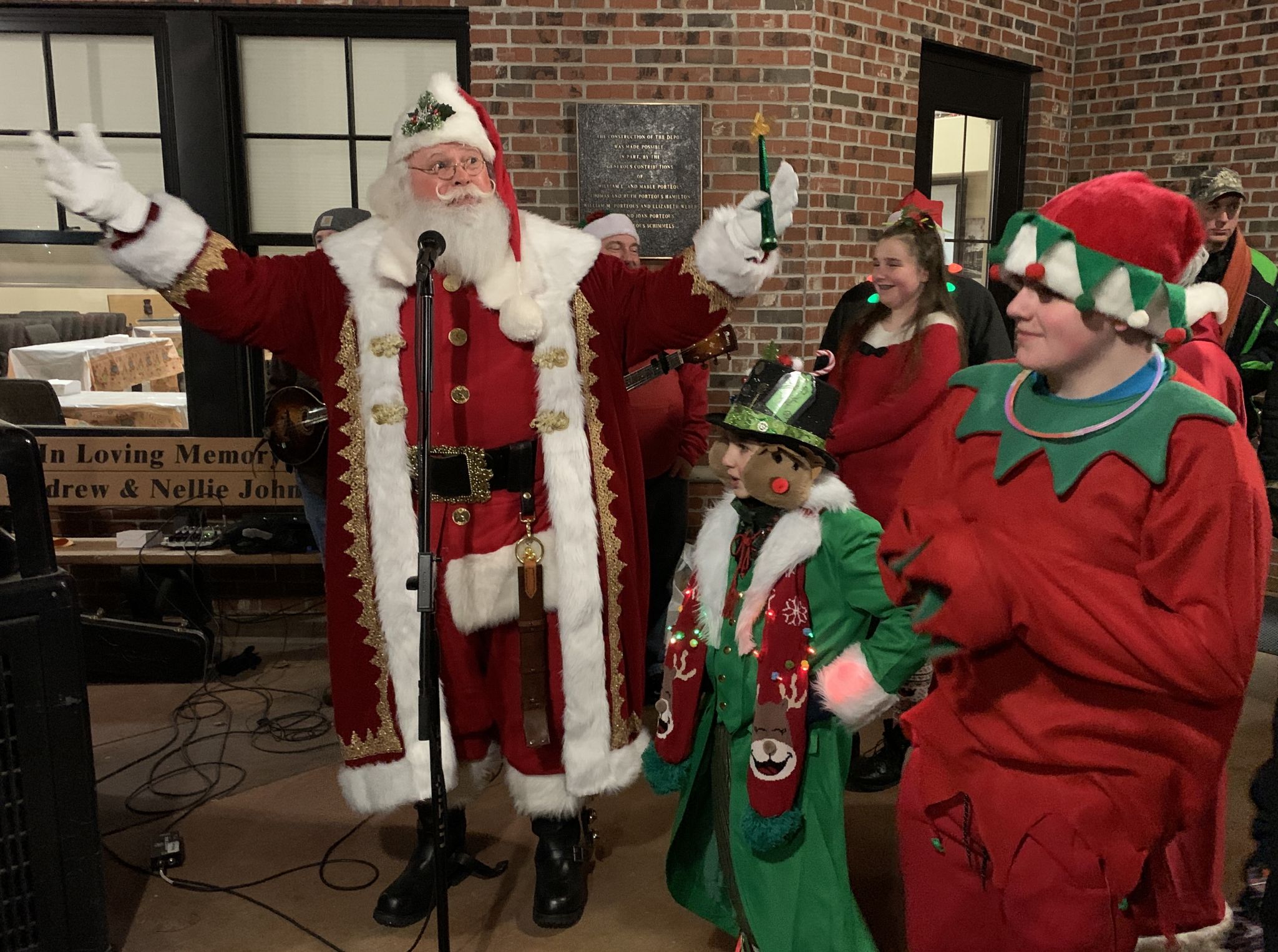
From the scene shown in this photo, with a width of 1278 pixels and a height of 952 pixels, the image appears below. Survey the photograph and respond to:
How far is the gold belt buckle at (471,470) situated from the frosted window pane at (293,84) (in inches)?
103

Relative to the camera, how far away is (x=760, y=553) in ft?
6.55

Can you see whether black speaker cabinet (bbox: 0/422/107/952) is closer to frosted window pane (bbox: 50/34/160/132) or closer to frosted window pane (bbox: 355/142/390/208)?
frosted window pane (bbox: 355/142/390/208)

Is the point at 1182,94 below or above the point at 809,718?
above

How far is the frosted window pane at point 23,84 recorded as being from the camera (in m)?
4.11

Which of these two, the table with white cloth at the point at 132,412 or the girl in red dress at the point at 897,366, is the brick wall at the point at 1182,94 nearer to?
the girl in red dress at the point at 897,366

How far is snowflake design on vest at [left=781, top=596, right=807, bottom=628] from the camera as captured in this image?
194cm

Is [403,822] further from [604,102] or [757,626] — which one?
[604,102]

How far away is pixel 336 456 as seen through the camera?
229 centimetres

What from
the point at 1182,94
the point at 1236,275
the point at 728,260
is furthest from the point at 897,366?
the point at 1182,94

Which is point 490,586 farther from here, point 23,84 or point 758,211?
point 23,84

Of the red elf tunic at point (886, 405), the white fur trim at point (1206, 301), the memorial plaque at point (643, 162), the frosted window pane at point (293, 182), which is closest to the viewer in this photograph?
the white fur trim at point (1206, 301)

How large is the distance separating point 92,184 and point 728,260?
4.33 ft

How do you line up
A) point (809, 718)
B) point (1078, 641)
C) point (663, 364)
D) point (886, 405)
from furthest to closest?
point (663, 364) < point (886, 405) < point (809, 718) < point (1078, 641)

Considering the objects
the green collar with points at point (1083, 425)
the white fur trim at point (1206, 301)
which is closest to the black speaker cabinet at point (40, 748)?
the green collar with points at point (1083, 425)
